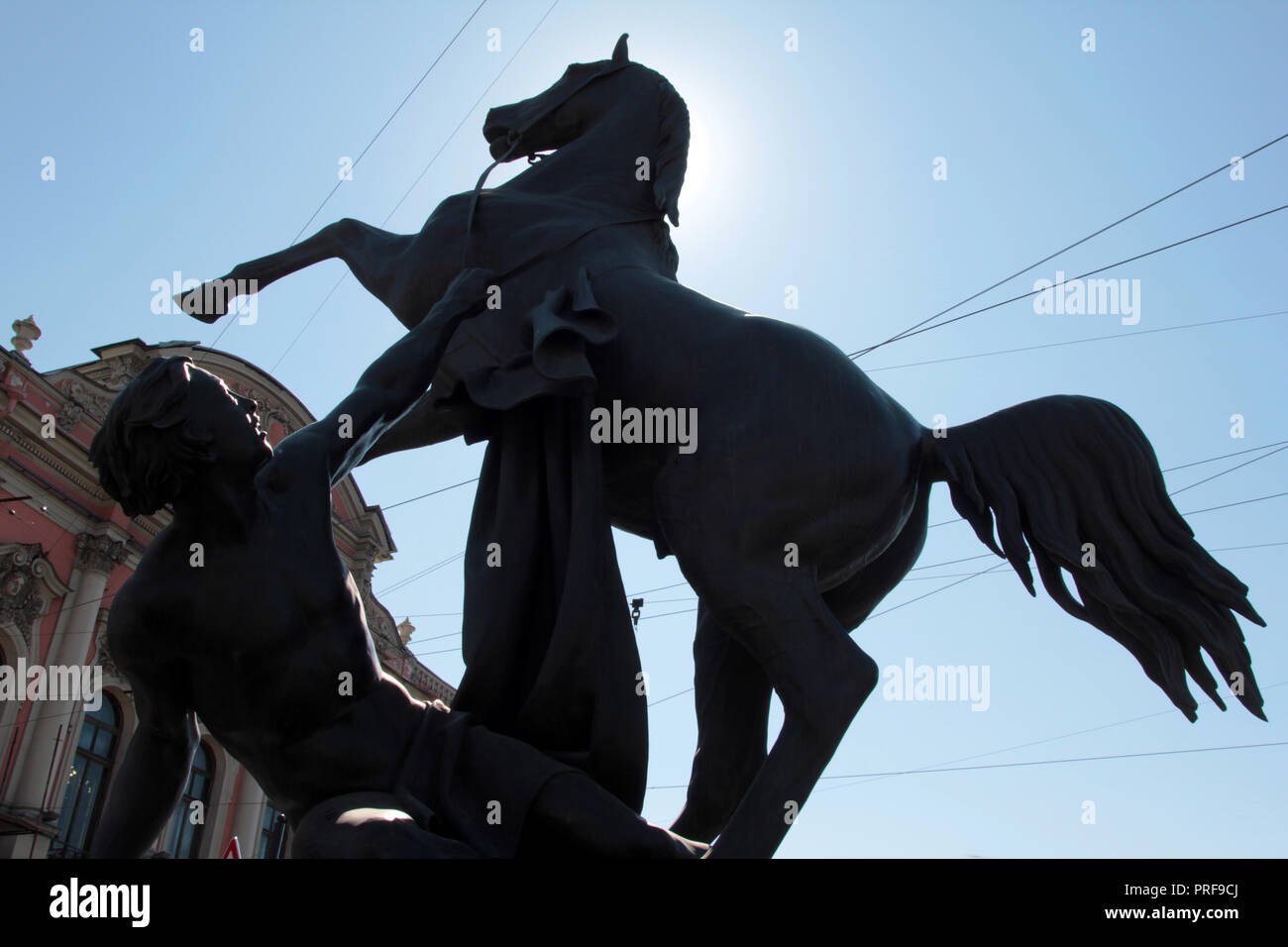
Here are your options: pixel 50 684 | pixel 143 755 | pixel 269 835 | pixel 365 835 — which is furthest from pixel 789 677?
pixel 269 835

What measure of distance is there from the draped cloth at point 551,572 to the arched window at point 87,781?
17.4 m

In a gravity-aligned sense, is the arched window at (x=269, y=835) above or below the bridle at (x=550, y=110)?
below

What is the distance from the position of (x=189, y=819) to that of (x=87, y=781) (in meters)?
1.69

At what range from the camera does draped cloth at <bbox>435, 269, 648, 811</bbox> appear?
3.36 metres

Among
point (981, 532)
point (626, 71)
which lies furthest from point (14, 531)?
point (981, 532)

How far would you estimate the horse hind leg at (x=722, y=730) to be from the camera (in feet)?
12.1

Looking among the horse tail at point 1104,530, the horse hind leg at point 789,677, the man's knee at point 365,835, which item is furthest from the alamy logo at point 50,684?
the horse tail at point 1104,530

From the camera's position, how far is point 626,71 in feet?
15.1

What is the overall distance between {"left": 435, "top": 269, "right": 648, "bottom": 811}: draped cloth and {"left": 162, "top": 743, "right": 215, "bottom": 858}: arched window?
16880 mm

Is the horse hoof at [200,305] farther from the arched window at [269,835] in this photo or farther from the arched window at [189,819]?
the arched window at [269,835]

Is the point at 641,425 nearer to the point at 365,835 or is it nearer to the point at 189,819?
the point at 365,835

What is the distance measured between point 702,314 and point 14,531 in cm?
1879
